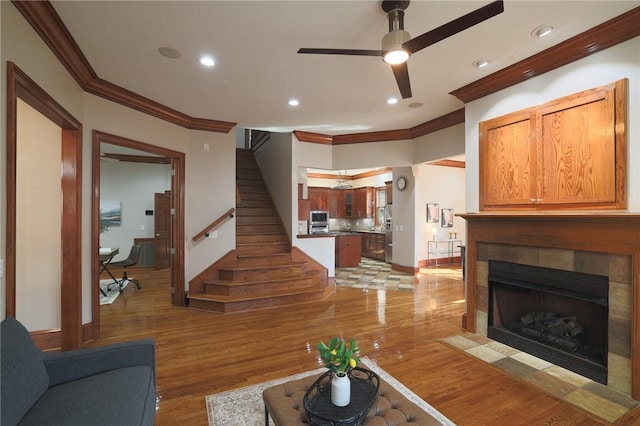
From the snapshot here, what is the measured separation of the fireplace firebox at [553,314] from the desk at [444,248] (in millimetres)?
4697

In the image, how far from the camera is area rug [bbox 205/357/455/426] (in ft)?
6.79

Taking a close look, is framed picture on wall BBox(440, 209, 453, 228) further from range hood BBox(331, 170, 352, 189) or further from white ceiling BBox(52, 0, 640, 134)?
white ceiling BBox(52, 0, 640, 134)

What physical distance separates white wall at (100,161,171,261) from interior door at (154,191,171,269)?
327 mm

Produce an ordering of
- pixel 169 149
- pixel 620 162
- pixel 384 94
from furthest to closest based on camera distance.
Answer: pixel 169 149
pixel 384 94
pixel 620 162

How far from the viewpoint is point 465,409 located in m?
2.20

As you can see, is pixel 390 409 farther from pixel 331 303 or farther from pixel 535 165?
pixel 331 303

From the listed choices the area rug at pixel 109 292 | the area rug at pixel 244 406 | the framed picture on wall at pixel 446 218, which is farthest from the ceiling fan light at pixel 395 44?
the framed picture on wall at pixel 446 218

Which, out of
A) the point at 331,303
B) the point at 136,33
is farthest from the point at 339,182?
the point at 136,33

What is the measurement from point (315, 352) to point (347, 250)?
5077 mm

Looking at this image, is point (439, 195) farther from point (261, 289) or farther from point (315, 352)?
point (315, 352)

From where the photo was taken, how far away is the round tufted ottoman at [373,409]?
143 centimetres

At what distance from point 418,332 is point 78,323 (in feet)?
12.3

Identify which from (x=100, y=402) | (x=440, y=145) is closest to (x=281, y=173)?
(x=440, y=145)

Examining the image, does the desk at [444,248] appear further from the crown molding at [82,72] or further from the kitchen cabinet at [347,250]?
the crown molding at [82,72]
